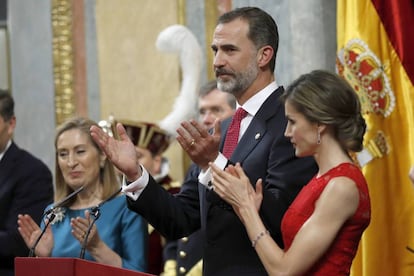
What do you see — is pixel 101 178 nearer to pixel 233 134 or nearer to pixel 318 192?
pixel 233 134

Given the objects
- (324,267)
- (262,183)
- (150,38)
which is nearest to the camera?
(324,267)

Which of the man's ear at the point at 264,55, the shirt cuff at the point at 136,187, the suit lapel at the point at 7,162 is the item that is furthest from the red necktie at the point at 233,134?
the suit lapel at the point at 7,162

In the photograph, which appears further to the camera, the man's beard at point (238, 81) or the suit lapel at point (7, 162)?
the suit lapel at point (7, 162)

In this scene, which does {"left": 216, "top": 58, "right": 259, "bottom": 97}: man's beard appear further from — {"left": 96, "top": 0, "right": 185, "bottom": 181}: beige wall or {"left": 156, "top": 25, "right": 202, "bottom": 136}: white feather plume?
{"left": 96, "top": 0, "right": 185, "bottom": 181}: beige wall

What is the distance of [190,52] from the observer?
6152 millimetres

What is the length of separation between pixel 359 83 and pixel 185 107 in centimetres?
189

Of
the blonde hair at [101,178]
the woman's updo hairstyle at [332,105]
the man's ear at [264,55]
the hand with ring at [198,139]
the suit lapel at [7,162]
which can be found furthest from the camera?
the suit lapel at [7,162]

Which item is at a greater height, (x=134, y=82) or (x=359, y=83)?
(x=359, y=83)

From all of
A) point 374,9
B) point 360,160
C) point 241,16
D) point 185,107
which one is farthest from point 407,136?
point 185,107

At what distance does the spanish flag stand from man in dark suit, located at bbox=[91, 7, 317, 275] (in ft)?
2.39

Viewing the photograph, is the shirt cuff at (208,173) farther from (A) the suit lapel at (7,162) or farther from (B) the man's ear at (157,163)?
(B) the man's ear at (157,163)

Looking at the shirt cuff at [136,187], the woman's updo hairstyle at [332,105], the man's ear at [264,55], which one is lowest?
the shirt cuff at [136,187]

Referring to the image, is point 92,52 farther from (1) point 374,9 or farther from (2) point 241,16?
(2) point 241,16

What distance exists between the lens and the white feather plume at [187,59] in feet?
20.1
